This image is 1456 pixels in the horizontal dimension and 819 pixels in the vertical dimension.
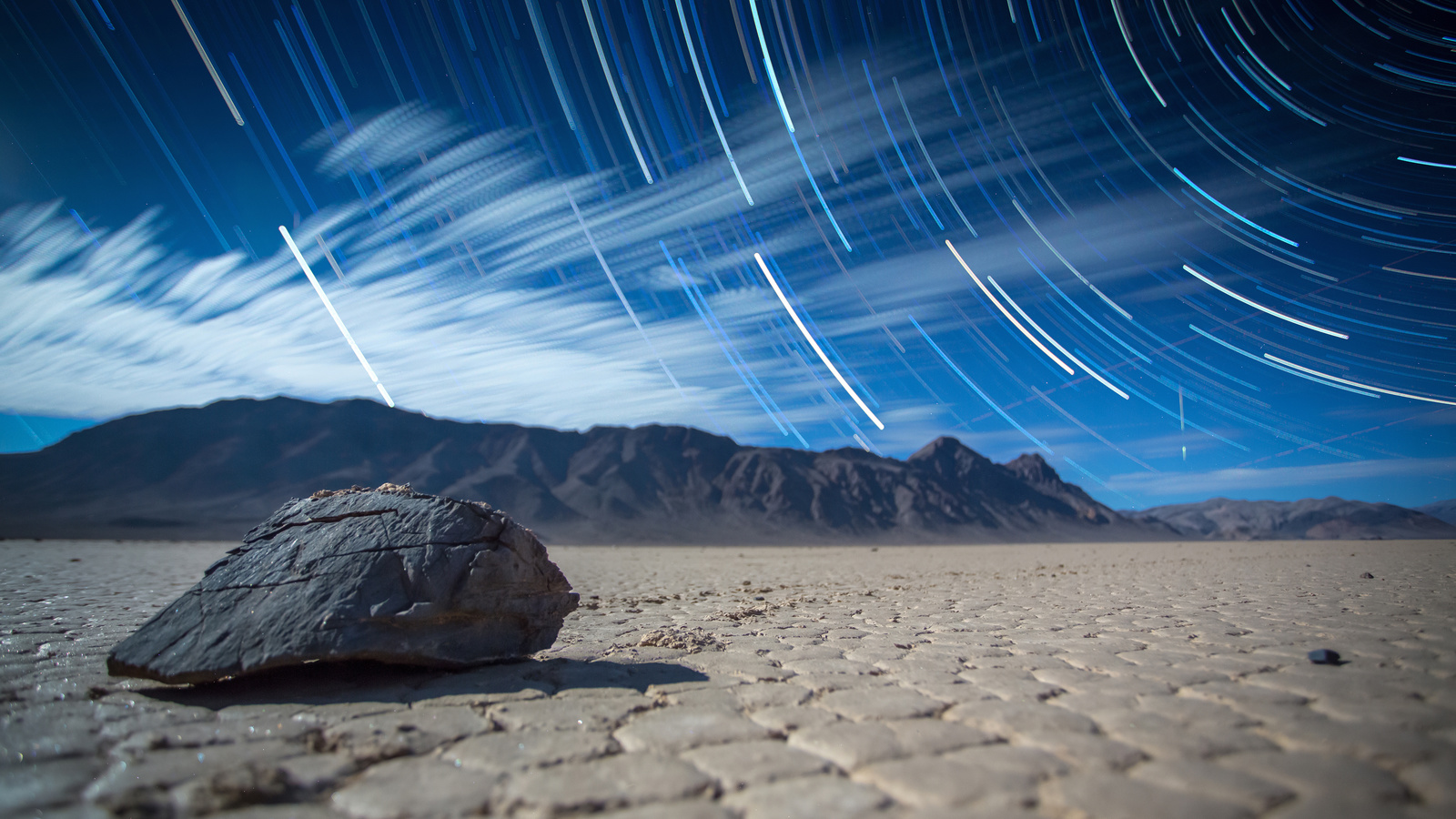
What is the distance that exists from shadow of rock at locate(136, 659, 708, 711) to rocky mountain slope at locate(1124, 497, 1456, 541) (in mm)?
125239

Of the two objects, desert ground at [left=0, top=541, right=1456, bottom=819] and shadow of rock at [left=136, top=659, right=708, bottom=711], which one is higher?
desert ground at [left=0, top=541, right=1456, bottom=819]

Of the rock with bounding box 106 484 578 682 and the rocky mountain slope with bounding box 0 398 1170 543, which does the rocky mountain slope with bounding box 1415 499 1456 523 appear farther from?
the rock with bounding box 106 484 578 682

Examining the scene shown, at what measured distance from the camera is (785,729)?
8.76 feet

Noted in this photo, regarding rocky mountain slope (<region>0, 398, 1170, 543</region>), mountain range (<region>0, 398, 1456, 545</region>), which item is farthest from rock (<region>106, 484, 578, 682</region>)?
rocky mountain slope (<region>0, 398, 1170, 543</region>)

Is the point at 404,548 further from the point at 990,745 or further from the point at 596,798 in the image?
the point at 990,745

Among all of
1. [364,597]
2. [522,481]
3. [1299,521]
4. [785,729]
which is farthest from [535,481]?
[1299,521]

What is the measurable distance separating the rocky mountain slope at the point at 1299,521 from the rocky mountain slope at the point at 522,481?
42.3m

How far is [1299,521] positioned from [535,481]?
544ft

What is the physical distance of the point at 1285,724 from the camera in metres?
2.53

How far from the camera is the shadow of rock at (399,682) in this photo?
3.19m

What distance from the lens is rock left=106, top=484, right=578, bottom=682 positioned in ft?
10.8

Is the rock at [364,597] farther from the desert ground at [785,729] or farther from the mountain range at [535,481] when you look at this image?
the mountain range at [535,481]

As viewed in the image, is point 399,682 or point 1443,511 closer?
point 399,682

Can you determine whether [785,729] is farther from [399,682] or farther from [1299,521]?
[1299,521]
